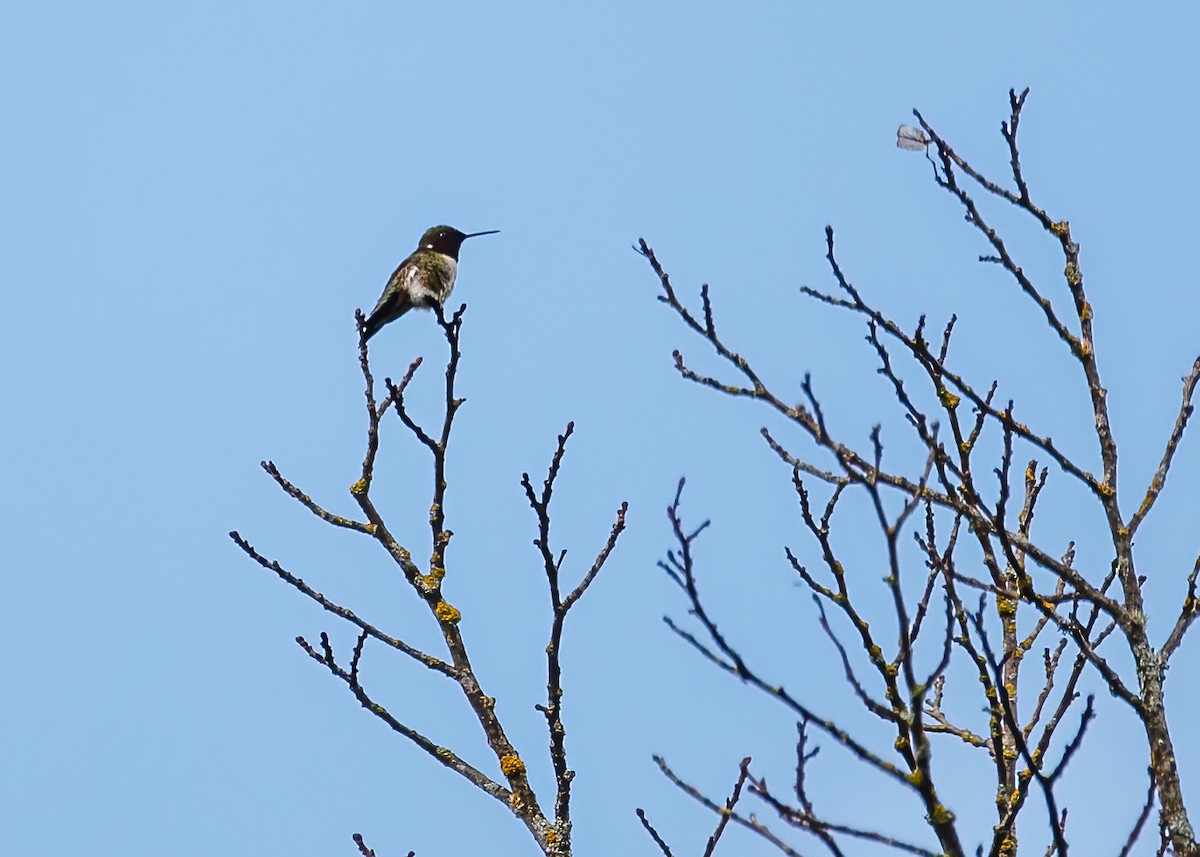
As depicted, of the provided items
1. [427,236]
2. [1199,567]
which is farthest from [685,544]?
[427,236]

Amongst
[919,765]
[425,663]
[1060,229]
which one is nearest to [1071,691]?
[1060,229]

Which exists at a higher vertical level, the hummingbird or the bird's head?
the bird's head

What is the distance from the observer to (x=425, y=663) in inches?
206

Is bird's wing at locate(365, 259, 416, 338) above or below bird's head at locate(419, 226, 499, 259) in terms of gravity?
below

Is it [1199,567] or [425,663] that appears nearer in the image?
[1199,567]

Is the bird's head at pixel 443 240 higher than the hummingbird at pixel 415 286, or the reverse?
the bird's head at pixel 443 240

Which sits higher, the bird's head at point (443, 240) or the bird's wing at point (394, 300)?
the bird's head at point (443, 240)

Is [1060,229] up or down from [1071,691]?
up

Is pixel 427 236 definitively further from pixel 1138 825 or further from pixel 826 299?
pixel 1138 825

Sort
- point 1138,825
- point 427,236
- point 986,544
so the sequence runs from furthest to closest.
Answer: point 427,236 < point 986,544 < point 1138,825

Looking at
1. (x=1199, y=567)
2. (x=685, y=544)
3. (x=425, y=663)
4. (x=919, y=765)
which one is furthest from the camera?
(x=425, y=663)

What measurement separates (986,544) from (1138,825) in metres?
1.12

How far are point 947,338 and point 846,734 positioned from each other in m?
2.47

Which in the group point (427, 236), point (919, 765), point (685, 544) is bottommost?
point (919, 765)
